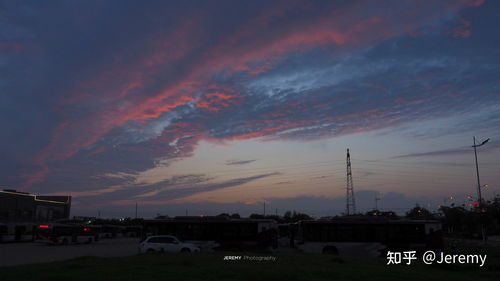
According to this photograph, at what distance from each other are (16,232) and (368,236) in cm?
4825

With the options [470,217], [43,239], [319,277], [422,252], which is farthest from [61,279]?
[470,217]

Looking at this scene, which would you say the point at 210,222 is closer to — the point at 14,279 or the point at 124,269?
the point at 124,269

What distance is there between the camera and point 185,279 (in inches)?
535

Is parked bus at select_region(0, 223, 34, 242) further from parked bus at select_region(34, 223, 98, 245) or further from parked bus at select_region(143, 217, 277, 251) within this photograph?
parked bus at select_region(143, 217, 277, 251)

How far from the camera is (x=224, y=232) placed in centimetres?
3275

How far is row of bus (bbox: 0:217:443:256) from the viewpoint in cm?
3019

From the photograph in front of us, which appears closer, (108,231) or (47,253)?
(47,253)

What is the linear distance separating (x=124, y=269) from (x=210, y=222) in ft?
56.4

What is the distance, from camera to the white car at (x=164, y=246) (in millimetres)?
28625

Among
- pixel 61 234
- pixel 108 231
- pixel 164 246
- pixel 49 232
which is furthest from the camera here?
pixel 108 231

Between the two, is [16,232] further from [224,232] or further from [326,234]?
[326,234]

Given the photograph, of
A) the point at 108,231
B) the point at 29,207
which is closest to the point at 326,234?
the point at 108,231

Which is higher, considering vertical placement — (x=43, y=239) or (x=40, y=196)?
(x=40, y=196)

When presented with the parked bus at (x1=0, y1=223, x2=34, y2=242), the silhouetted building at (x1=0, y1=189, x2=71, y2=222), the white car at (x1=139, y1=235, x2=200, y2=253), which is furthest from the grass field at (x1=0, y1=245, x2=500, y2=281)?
the silhouetted building at (x1=0, y1=189, x2=71, y2=222)
